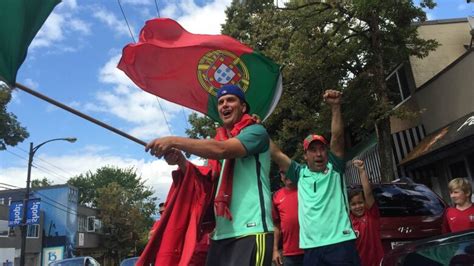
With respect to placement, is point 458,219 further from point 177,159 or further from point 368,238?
point 177,159

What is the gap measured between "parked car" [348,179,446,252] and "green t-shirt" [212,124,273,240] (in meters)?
3.64

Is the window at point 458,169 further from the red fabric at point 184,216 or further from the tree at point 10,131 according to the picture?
the tree at point 10,131

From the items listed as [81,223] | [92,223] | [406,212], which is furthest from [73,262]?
[92,223]

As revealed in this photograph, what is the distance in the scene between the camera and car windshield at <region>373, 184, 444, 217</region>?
21.5 ft

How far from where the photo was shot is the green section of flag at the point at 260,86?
17.4ft

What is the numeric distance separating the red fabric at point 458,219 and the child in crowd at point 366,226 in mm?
1230

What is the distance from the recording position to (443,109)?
583 inches

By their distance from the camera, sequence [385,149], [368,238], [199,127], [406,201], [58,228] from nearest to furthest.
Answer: [368,238], [406,201], [385,149], [199,127], [58,228]

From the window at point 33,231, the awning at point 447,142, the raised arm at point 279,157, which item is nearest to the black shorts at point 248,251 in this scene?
the raised arm at point 279,157

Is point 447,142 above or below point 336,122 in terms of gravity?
above

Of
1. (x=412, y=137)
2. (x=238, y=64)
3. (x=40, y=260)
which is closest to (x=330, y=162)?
(x=238, y=64)

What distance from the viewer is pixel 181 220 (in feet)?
9.78

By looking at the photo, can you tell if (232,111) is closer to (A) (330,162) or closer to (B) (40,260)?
(A) (330,162)

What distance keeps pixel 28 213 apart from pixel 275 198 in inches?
1017
